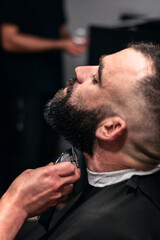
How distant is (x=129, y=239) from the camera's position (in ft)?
2.85

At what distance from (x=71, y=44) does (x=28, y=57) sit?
296 millimetres

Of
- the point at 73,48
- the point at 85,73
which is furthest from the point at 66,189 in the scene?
the point at 73,48

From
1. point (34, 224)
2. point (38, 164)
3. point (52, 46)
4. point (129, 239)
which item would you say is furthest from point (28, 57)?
point (129, 239)

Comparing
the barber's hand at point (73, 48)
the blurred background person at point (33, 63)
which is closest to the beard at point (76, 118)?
the blurred background person at point (33, 63)

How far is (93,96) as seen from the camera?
40.1 inches

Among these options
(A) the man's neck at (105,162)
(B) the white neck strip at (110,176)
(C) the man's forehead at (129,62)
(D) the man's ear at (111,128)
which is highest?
(C) the man's forehead at (129,62)

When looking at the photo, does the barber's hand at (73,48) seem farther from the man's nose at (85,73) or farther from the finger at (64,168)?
the finger at (64,168)

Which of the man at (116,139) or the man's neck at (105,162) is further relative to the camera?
the man's neck at (105,162)

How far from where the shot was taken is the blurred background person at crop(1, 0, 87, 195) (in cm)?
202

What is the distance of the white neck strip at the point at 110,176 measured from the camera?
39.9 inches

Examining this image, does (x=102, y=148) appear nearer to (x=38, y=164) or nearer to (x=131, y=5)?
(x=38, y=164)

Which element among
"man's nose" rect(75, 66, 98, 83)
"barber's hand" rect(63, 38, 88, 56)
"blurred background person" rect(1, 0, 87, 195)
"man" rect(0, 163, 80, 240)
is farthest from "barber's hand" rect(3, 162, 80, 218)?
"barber's hand" rect(63, 38, 88, 56)

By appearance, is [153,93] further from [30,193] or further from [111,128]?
[30,193]

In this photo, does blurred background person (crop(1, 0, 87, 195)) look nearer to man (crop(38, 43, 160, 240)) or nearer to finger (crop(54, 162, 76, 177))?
man (crop(38, 43, 160, 240))
